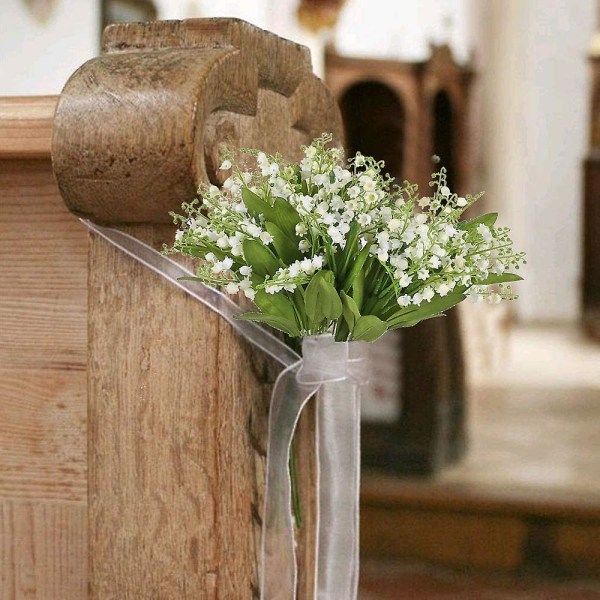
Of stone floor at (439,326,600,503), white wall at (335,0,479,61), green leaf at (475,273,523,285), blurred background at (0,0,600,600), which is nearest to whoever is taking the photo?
green leaf at (475,273,523,285)

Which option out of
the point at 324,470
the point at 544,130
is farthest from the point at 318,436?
the point at 544,130

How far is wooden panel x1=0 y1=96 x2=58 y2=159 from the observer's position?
0.98 meters

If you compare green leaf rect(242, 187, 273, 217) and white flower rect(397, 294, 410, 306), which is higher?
green leaf rect(242, 187, 273, 217)

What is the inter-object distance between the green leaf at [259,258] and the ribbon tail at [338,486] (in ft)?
0.56

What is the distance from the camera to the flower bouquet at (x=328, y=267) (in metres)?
0.91

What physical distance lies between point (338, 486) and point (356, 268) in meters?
0.25

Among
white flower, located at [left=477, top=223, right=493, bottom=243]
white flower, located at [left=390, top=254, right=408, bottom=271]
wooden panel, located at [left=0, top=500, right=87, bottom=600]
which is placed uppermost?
white flower, located at [left=477, top=223, right=493, bottom=243]

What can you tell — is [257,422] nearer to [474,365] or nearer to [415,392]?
[415,392]

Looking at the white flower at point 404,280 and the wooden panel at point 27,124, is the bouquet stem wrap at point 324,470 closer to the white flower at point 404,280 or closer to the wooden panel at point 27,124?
the white flower at point 404,280

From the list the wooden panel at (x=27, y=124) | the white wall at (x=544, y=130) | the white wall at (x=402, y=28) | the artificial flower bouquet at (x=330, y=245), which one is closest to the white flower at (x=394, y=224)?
the artificial flower bouquet at (x=330, y=245)

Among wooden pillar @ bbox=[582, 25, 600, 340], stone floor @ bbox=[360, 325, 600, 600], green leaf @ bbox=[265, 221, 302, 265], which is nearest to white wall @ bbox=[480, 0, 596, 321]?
wooden pillar @ bbox=[582, 25, 600, 340]

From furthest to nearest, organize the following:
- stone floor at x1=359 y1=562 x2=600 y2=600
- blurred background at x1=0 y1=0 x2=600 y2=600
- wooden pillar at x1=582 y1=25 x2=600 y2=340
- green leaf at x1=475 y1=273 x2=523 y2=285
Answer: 1. wooden pillar at x1=582 y1=25 x2=600 y2=340
2. blurred background at x1=0 y1=0 x2=600 y2=600
3. stone floor at x1=359 y1=562 x2=600 y2=600
4. green leaf at x1=475 y1=273 x2=523 y2=285

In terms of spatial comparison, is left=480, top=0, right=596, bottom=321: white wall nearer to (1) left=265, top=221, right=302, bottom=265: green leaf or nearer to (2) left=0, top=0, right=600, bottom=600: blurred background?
(2) left=0, top=0, right=600, bottom=600: blurred background

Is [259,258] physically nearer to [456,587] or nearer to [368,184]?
[368,184]
